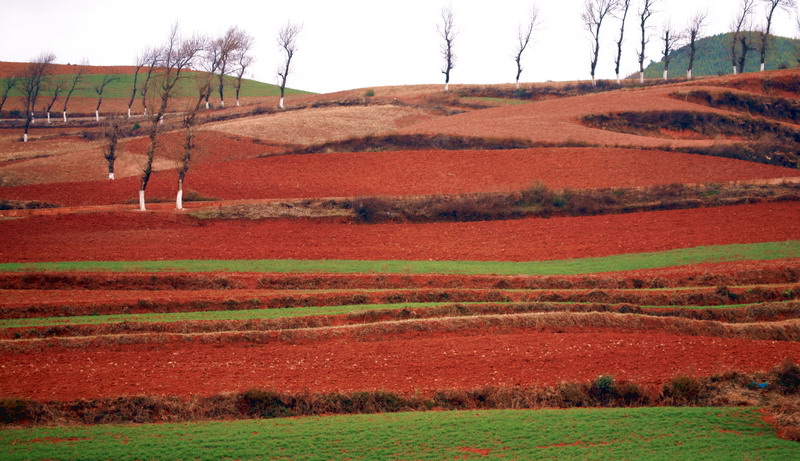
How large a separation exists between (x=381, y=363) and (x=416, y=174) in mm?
23979

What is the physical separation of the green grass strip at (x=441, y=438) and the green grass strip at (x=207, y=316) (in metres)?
6.56

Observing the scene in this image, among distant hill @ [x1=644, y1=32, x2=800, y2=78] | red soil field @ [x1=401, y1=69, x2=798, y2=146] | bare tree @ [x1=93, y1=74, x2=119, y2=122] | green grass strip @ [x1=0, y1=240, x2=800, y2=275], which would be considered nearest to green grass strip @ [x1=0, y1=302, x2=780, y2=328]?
green grass strip @ [x1=0, y1=240, x2=800, y2=275]

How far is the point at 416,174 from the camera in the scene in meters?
39.4

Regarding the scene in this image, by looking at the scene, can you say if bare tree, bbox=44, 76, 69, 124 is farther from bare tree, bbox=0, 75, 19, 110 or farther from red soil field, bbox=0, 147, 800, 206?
red soil field, bbox=0, 147, 800, 206

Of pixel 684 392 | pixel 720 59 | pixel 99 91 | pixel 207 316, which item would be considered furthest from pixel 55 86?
pixel 720 59

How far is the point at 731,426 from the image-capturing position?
12.4 m

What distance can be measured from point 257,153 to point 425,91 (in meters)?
28.7

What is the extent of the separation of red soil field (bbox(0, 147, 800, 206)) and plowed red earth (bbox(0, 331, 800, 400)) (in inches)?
743

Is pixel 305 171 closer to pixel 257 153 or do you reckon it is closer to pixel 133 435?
pixel 257 153

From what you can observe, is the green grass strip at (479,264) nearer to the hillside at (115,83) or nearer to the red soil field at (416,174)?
the red soil field at (416,174)

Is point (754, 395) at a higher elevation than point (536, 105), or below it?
below

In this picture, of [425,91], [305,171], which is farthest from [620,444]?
[425,91]

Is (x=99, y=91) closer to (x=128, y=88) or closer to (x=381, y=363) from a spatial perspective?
(x=128, y=88)

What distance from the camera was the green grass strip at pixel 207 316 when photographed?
61.3 feet
